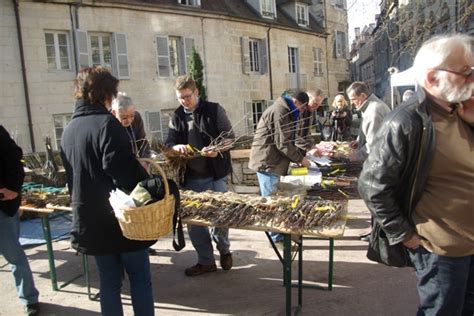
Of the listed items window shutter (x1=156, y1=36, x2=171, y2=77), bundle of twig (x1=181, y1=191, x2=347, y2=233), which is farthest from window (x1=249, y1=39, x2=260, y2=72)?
bundle of twig (x1=181, y1=191, x2=347, y2=233)

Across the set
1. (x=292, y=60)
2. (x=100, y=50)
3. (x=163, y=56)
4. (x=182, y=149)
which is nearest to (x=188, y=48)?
(x=163, y=56)

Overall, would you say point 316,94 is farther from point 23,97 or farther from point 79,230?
point 23,97

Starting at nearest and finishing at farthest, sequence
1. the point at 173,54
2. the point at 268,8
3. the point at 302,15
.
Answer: the point at 173,54 → the point at 268,8 → the point at 302,15

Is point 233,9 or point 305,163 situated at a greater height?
point 233,9

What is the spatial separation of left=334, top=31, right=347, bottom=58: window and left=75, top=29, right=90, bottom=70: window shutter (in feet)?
48.4

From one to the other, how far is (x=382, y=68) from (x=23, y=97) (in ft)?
94.4

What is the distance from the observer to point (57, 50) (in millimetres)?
13141

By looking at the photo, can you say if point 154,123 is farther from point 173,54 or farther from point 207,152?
point 207,152

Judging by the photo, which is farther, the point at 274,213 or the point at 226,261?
the point at 226,261

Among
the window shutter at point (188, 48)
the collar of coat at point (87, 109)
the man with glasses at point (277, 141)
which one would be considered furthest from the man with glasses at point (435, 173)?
the window shutter at point (188, 48)

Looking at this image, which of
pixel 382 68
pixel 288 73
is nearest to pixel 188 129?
pixel 288 73

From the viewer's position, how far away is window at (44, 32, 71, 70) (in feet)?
42.8

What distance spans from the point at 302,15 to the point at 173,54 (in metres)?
8.68

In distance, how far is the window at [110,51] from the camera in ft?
45.5
